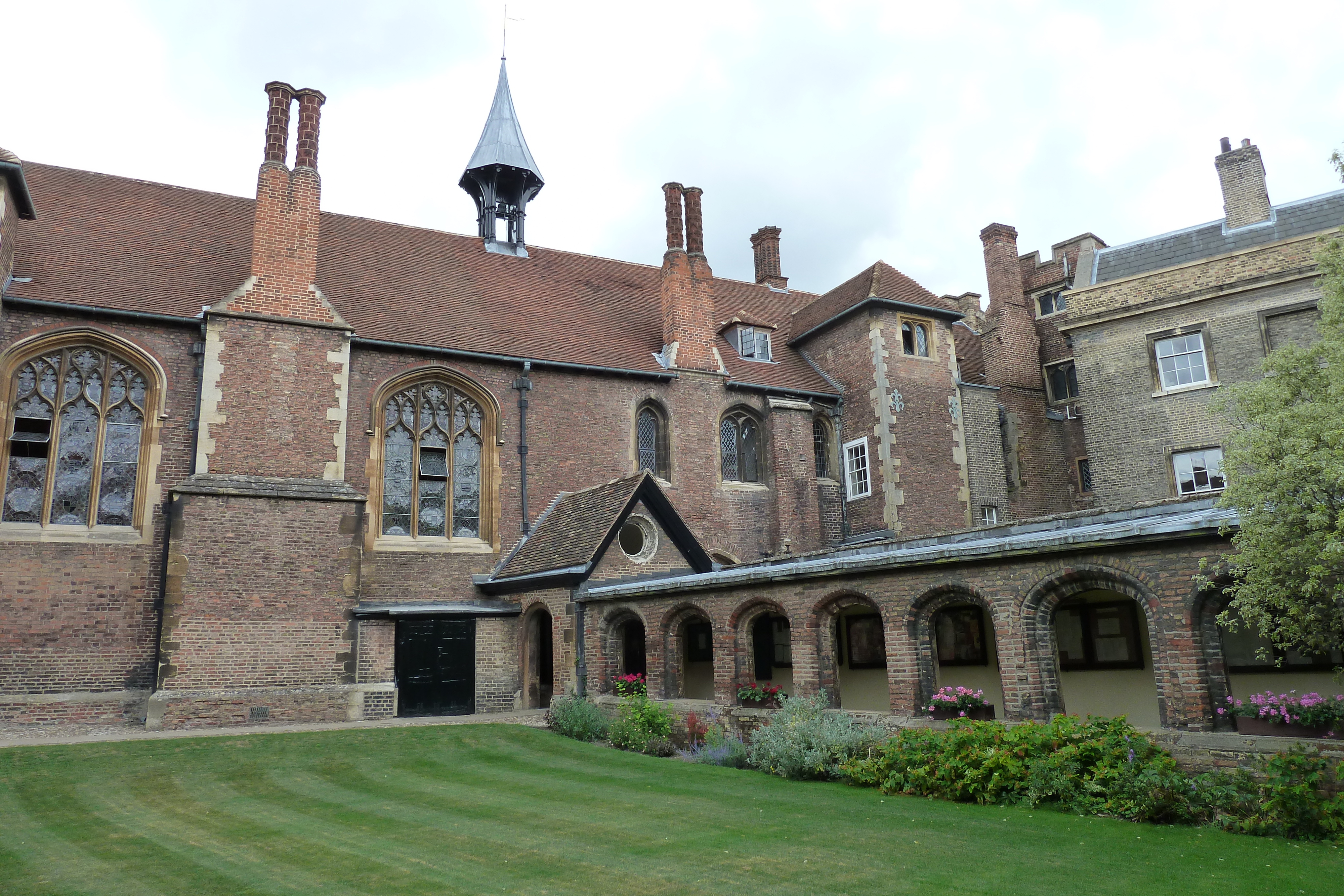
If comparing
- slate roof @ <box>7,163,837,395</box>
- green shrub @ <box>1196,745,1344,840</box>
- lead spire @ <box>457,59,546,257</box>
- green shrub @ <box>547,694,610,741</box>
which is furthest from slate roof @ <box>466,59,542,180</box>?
green shrub @ <box>1196,745,1344,840</box>

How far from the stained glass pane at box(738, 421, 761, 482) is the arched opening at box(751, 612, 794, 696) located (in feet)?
21.1

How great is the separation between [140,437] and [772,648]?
12577 millimetres

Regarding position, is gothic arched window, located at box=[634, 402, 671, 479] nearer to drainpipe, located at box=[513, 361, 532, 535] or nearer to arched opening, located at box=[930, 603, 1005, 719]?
Answer: drainpipe, located at box=[513, 361, 532, 535]

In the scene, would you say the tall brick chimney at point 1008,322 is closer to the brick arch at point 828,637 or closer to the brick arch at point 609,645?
the brick arch at point 609,645

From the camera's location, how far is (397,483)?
63.1 ft

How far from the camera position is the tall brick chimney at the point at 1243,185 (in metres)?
23.0

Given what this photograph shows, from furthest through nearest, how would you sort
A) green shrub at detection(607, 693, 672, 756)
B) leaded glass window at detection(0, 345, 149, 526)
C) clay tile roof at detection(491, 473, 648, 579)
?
clay tile roof at detection(491, 473, 648, 579) < leaded glass window at detection(0, 345, 149, 526) < green shrub at detection(607, 693, 672, 756)

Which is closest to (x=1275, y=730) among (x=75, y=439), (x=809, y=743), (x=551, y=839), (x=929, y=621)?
(x=929, y=621)

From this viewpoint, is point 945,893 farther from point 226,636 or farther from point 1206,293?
point 1206,293

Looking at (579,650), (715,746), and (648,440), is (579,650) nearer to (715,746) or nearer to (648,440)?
(715,746)

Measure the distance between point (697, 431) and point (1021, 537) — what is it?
1210cm

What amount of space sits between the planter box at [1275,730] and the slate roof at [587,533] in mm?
10483

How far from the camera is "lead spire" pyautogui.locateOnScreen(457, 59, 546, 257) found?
2642cm

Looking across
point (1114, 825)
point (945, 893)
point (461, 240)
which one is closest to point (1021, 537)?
point (1114, 825)
